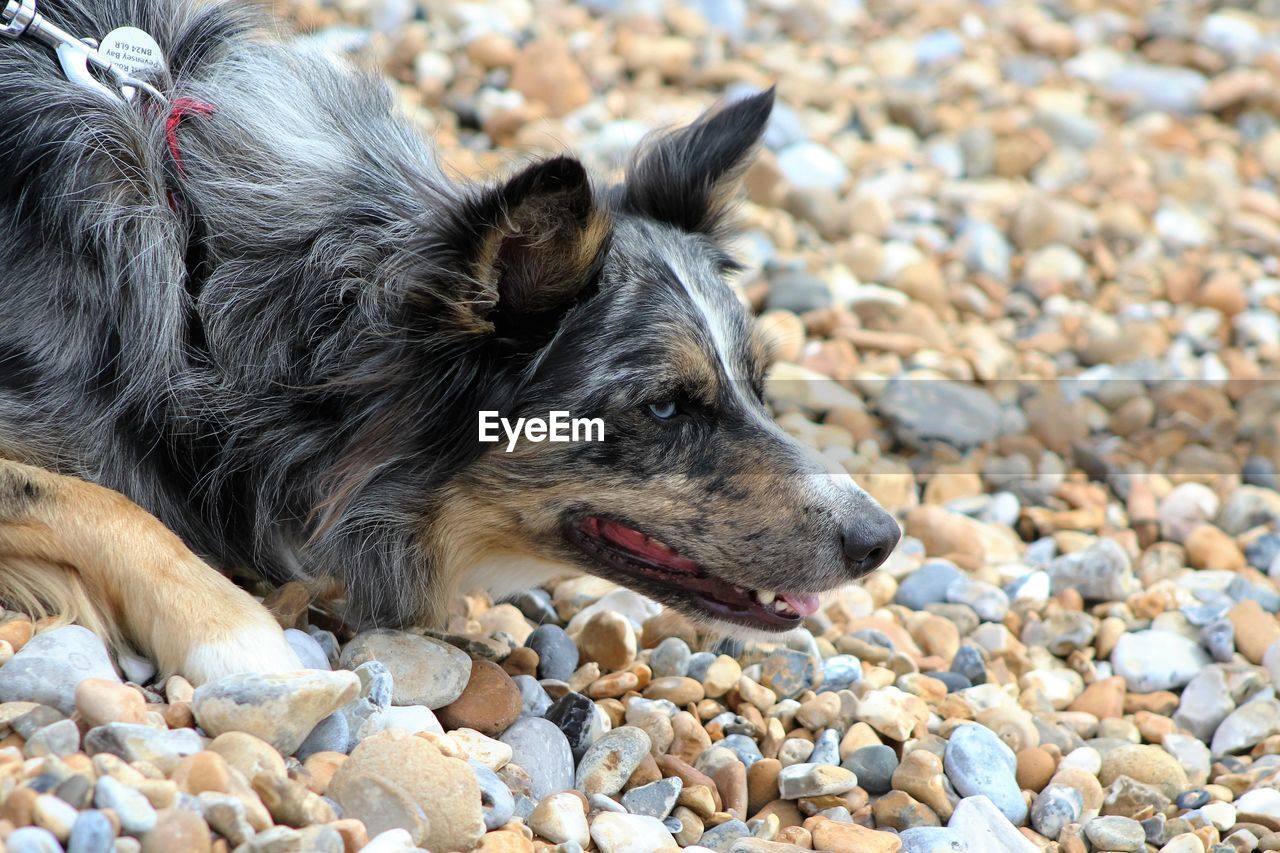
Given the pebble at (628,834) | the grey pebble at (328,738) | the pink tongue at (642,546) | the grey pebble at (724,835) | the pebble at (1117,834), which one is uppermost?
the pink tongue at (642,546)

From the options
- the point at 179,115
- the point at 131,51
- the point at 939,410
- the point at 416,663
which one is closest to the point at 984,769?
the point at 416,663

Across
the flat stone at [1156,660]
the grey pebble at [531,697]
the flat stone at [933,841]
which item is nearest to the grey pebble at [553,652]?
the grey pebble at [531,697]

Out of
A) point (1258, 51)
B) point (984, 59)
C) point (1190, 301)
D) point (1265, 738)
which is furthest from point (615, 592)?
point (1258, 51)

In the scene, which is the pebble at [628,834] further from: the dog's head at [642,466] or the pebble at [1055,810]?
the pebble at [1055,810]

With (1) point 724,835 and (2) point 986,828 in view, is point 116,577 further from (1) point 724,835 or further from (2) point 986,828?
(2) point 986,828

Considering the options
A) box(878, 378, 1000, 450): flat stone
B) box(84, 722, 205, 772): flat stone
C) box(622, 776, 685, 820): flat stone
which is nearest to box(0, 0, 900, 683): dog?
box(622, 776, 685, 820): flat stone

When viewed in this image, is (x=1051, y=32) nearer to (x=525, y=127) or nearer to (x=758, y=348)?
(x=525, y=127)
